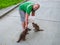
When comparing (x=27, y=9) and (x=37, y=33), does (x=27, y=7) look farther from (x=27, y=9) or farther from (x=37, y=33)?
(x=37, y=33)

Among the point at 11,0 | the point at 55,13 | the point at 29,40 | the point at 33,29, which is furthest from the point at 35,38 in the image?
the point at 11,0

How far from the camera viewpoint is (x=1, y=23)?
9.77m

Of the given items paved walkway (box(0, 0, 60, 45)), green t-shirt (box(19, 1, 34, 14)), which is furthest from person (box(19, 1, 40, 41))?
paved walkway (box(0, 0, 60, 45))

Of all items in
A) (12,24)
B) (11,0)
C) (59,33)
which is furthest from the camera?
(11,0)

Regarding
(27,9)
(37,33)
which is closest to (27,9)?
(27,9)

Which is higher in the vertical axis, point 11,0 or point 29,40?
point 11,0

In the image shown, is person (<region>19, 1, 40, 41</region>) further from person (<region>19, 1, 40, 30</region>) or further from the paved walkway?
the paved walkway

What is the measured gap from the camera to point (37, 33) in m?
8.23

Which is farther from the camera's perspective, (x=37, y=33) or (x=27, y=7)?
(x=37, y=33)

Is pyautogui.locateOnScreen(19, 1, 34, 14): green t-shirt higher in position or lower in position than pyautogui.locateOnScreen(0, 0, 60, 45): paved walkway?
higher

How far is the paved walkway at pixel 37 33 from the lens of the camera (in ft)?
24.2

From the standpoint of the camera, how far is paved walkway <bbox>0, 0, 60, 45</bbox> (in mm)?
7383

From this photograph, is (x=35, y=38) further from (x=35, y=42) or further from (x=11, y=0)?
(x=11, y=0)

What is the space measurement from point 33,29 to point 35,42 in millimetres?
1364
